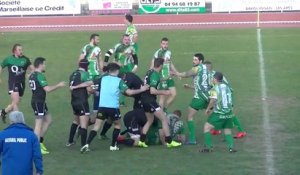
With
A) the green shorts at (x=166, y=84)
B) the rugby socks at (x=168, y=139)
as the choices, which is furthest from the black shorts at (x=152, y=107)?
the green shorts at (x=166, y=84)

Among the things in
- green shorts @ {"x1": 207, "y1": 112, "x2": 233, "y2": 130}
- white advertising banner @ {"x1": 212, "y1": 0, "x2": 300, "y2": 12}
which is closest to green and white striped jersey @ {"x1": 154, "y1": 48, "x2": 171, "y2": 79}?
green shorts @ {"x1": 207, "y1": 112, "x2": 233, "y2": 130}

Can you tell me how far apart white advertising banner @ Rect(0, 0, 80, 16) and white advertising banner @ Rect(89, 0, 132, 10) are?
1370 mm

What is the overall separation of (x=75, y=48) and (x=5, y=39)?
5952mm

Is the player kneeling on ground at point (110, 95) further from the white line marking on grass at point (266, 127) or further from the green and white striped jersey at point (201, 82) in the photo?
the white line marking on grass at point (266, 127)

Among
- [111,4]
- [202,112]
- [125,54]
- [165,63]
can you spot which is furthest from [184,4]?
[202,112]

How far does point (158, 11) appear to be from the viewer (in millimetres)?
45781

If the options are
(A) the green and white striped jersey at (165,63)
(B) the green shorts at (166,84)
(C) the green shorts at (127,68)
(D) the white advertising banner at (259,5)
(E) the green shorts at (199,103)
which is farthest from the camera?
(D) the white advertising banner at (259,5)

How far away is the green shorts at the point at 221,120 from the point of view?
46.6ft

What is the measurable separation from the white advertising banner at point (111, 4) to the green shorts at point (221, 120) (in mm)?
32471

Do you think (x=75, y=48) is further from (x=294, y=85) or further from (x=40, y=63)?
(x=40, y=63)

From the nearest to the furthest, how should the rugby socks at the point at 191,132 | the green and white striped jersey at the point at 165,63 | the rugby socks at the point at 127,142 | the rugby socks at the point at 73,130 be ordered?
the rugby socks at the point at 127,142 → the rugby socks at the point at 73,130 → the rugby socks at the point at 191,132 → the green and white striped jersey at the point at 165,63

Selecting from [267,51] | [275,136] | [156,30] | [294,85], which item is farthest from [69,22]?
[275,136]

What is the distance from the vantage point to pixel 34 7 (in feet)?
150

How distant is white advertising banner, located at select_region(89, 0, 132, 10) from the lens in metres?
46.2
